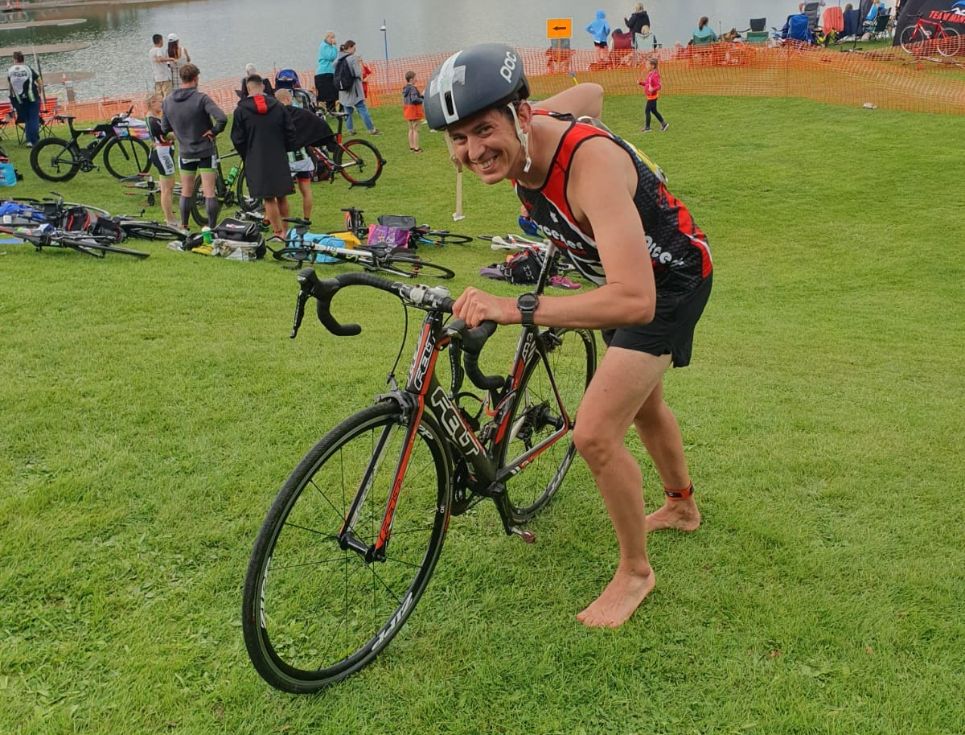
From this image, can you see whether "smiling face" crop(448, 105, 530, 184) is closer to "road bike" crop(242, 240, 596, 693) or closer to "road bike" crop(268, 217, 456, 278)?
"road bike" crop(242, 240, 596, 693)

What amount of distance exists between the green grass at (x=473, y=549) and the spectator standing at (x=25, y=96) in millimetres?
10714

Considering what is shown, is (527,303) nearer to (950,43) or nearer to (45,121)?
(45,121)

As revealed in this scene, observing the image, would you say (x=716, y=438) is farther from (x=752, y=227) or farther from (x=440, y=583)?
(x=752, y=227)

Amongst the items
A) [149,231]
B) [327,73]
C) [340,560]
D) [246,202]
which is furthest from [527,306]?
[327,73]

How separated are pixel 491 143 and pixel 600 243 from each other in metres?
0.45

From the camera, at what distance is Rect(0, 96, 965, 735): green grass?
8.47 feet

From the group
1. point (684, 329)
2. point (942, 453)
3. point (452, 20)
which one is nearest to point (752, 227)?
point (942, 453)

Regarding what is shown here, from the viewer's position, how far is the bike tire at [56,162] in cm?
1419

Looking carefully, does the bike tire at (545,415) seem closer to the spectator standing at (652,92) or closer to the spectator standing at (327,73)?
the spectator standing at (652,92)

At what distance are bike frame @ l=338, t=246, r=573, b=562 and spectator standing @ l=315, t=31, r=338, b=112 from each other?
55.0 feet

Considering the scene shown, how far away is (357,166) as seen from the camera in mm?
14828

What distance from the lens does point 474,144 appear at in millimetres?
2412

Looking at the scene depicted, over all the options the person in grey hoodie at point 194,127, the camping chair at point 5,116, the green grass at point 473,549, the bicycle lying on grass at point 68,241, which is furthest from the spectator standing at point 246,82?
the camping chair at point 5,116

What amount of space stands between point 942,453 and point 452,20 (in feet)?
151
